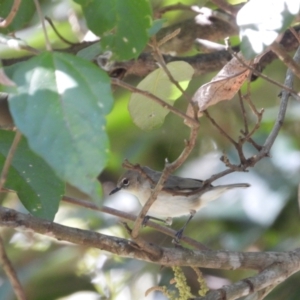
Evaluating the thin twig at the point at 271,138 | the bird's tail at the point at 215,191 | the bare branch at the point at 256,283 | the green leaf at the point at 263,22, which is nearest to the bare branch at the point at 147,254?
the bare branch at the point at 256,283

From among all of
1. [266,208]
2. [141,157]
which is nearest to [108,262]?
[141,157]

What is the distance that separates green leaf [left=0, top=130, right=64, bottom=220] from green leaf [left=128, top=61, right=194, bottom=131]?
1.24 feet

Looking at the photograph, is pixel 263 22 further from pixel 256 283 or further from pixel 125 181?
pixel 125 181

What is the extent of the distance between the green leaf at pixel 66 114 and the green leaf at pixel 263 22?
283 mm

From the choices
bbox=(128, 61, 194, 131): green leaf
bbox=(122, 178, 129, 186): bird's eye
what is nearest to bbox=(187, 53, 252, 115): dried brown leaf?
bbox=(128, 61, 194, 131): green leaf

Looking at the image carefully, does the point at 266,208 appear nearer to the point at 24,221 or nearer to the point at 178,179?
the point at 178,179

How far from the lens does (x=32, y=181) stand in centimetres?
151

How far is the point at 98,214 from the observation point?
12.3 ft

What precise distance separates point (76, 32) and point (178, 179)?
1136 millimetres

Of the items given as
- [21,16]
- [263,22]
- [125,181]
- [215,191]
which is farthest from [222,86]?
[125,181]

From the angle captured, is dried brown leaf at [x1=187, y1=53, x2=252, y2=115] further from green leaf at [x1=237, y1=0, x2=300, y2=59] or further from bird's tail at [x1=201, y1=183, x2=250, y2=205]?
bird's tail at [x1=201, y1=183, x2=250, y2=205]

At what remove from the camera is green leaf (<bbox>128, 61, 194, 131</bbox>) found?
1688mm

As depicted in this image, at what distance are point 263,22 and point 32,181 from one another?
0.72m

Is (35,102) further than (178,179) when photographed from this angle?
No
